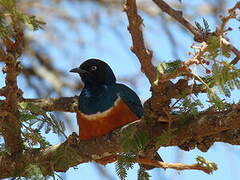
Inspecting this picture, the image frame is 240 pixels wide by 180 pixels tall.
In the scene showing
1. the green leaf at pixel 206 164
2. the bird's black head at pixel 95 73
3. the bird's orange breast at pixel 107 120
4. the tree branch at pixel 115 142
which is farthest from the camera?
the bird's black head at pixel 95 73

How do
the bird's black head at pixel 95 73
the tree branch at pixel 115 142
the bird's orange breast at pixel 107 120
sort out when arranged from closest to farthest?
the tree branch at pixel 115 142 < the bird's orange breast at pixel 107 120 < the bird's black head at pixel 95 73

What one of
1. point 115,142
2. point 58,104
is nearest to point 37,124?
point 115,142

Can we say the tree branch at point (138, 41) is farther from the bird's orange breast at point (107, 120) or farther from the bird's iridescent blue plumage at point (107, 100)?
the bird's iridescent blue plumage at point (107, 100)

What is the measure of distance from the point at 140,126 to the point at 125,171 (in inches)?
11.6

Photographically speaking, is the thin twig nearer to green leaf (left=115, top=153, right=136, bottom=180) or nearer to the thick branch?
green leaf (left=115, top=153, right=136, bottom=180)

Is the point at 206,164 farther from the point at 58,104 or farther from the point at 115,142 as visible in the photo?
the point at 58,104

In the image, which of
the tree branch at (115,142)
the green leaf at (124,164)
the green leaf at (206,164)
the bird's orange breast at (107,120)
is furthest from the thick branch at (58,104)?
the green leaf at (206,164)

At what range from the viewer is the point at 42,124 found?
415 cm

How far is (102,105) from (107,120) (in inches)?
10.7

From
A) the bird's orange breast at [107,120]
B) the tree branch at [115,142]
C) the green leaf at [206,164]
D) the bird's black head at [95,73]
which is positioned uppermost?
the bird's black head at [95,73]

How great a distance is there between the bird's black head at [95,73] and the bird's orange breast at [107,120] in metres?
0.65

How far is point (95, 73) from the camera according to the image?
5.88 meters

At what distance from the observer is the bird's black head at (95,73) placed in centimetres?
581

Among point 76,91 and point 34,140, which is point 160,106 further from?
point 76,91
